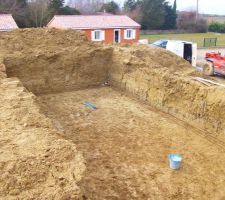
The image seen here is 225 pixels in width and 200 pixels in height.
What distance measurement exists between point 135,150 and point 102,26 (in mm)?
20611

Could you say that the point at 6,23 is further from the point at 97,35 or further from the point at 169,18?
the point at 169,18

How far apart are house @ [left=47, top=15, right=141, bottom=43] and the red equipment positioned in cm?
1214

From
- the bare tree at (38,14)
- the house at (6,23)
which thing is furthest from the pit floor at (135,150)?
the bare tree at (38,14)

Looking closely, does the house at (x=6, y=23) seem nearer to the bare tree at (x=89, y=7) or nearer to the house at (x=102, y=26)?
the house at (x=102, y=26)

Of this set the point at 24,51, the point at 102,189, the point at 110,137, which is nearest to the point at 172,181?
the point at 102,189

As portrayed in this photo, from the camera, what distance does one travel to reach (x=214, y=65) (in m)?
16.0

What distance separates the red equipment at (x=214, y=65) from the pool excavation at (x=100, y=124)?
70.6 inches

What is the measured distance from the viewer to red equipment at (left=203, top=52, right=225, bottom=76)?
51.6 ft

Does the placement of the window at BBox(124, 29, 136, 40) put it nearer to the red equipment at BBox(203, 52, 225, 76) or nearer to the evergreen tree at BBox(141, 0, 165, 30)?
the red equipment at BBox(203, 52, 225, 76)

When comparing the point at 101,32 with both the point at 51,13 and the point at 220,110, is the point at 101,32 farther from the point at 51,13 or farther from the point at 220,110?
the point at 220,110

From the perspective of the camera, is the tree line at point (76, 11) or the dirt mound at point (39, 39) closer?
the dirt mound at point (39, 39)

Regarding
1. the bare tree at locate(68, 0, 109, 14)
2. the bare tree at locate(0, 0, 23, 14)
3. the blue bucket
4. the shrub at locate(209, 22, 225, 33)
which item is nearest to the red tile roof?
the bare tree at locate(0, 0, 23, 14)

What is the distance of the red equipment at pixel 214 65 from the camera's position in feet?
51.6

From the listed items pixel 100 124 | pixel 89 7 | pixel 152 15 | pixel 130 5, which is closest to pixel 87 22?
pixel 100 124
